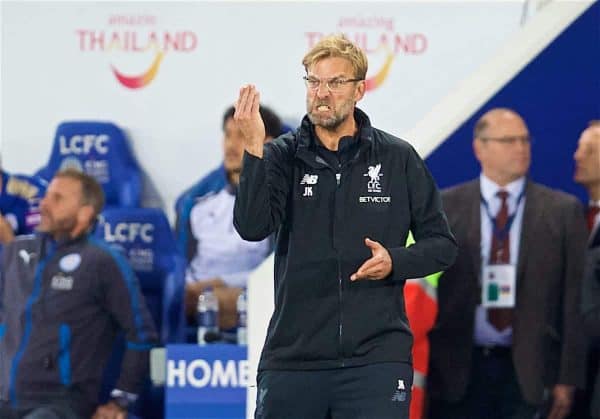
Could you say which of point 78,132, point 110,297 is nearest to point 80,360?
point 110,297

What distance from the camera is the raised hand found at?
149 inches

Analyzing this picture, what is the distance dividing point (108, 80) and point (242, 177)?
163 inches

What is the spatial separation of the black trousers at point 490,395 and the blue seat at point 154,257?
1585mm

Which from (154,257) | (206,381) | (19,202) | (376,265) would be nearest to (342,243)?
(376,265)

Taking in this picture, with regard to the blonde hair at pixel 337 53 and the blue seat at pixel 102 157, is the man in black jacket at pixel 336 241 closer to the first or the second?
the blonde hair at pixel 337 53

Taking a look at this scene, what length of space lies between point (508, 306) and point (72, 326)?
6.89 ft

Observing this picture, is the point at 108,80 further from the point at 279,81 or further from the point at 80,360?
the point at 80,360

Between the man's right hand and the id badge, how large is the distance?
2.25m

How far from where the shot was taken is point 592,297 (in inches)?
224

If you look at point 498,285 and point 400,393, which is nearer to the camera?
point 400,393

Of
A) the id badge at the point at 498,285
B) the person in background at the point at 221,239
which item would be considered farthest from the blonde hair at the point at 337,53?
the person in background at the point at 221,239

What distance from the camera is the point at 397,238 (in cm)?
398

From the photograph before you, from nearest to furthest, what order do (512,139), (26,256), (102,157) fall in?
(512,139), (26,256), (102,157)

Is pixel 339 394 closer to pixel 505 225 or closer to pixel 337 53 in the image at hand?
pixel 337 53
